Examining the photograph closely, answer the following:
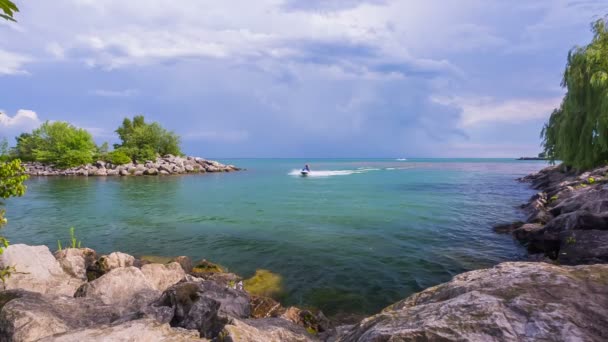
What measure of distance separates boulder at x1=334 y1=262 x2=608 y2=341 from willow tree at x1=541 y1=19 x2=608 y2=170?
82.3 feet

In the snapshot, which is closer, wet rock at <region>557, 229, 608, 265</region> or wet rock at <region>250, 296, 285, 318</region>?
wet rock at <region>250, 296, 285, 318</region>

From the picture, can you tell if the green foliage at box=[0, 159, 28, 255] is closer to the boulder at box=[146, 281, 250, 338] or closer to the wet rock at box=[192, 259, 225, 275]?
the boulder at box=[146, 281, 250, 338]

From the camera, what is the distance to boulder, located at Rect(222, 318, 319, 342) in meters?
4.30

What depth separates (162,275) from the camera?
9289mm

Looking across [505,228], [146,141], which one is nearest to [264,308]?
[505,228]

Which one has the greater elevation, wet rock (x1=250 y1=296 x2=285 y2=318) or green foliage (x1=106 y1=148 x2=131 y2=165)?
green foliage (x1=106 y1=148 x2=131 y2=165)

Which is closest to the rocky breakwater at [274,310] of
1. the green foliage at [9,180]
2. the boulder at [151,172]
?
the green foliage at [9,180]

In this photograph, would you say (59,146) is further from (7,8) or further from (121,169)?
(7,8)

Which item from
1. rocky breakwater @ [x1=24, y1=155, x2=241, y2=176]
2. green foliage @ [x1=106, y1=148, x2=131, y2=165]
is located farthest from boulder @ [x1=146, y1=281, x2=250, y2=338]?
green foliage @ [x1=106, y1=148, x2=131, y2=165]

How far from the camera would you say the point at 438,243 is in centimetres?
1481

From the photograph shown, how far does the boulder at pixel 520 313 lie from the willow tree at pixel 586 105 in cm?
2507

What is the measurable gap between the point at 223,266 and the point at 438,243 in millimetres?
9896

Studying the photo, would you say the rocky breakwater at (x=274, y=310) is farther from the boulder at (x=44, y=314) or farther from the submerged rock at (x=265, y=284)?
the submerged rock at (x=265, y=284)

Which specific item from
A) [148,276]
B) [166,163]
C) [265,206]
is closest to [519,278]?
[148,276]
